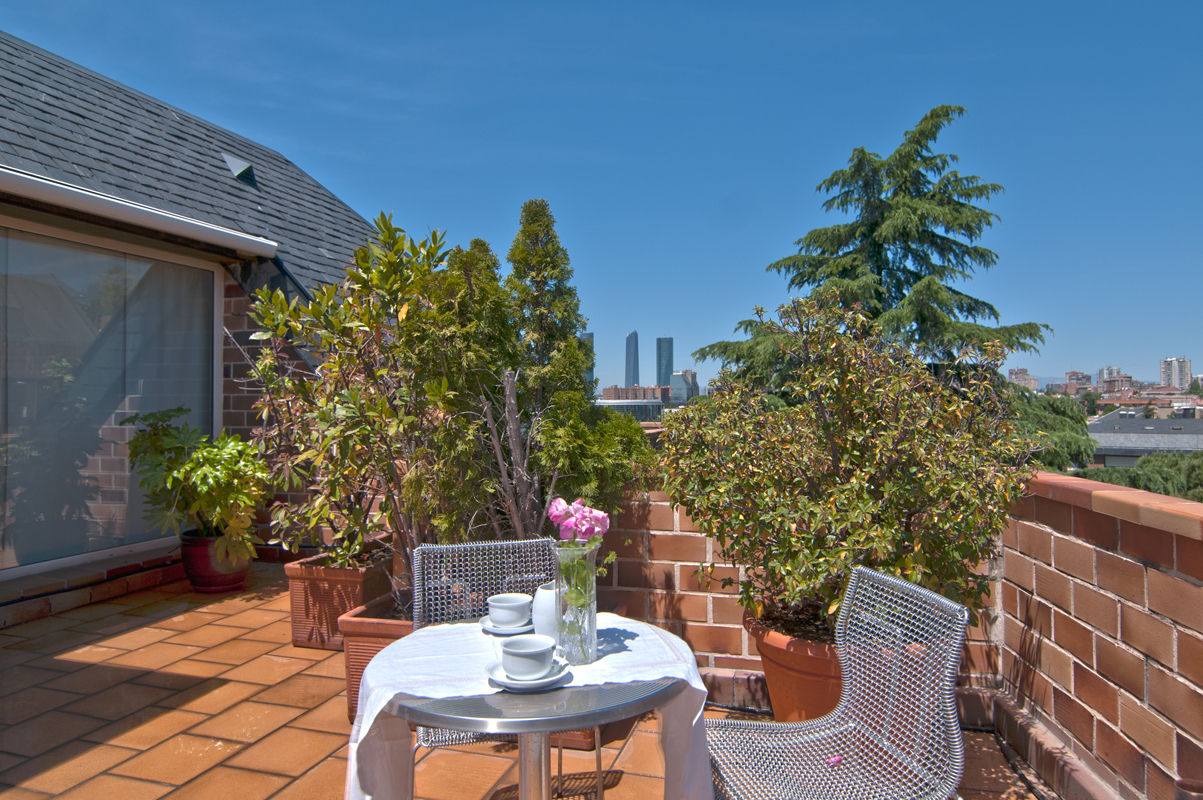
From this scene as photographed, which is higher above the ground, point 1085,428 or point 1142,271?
point 1142,271

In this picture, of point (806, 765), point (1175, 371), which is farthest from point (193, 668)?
point (1175, 371)

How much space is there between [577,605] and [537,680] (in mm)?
207

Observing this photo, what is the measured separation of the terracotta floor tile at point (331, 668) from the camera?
3.41 metres

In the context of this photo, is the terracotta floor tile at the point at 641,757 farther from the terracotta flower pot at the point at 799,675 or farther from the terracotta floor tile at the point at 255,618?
the terracotta floor tile at the point at 255,618

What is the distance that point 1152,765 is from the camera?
1894 millimetres

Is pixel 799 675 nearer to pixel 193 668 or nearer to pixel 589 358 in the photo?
pixel 589 358

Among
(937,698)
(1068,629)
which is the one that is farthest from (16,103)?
(1068,629)

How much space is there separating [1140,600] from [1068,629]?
0.46m

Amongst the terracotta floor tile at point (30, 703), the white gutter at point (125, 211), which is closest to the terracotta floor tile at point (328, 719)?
the terracotta floor tile at point (30, 703)

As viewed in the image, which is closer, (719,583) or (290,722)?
(290,722)

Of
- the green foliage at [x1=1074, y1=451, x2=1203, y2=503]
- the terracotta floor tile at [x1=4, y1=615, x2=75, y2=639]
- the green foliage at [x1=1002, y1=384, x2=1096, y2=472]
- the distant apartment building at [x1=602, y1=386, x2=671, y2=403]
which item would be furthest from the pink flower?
the green foliage at [x1=1074, y1=451, x2=1203, y2=503]

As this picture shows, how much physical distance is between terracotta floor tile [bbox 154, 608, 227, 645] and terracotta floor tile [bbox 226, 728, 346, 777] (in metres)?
1.67

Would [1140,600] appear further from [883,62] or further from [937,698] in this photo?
[883,62]

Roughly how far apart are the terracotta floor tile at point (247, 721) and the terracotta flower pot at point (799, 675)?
193 cm
